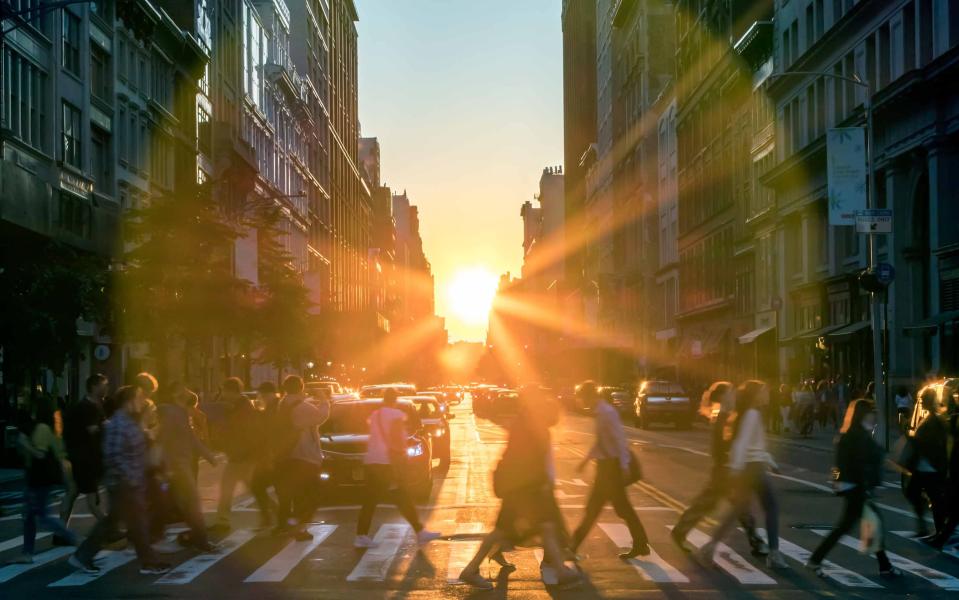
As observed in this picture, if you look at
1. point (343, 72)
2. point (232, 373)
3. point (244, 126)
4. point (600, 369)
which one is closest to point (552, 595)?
point (232, 373)

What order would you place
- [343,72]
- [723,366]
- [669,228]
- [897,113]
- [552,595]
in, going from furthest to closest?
[343,72] → [669,228] → [723,366] → [897,113] → [552,595]

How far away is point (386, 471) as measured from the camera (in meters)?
15.2

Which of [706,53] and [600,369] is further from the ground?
[706,53]

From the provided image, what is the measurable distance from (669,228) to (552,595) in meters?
80.9

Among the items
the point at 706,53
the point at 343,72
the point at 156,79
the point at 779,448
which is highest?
the point at 343,72

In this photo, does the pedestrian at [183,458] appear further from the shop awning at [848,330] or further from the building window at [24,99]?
the shop awning at [848,330]

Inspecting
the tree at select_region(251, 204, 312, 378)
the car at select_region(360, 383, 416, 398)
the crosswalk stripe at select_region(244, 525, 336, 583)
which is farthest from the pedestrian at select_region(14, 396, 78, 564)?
the tree at select_region(251, 204, 312, 378)

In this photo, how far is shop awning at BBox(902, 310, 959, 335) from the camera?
37.8 meters

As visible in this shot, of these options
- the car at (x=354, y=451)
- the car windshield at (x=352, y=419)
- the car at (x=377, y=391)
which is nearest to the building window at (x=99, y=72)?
the car at (x=377, y=391)

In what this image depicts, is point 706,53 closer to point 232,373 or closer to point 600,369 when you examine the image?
point 232,373

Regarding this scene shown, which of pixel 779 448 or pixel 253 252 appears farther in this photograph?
pixel 253 252

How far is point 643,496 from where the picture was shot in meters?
22.2

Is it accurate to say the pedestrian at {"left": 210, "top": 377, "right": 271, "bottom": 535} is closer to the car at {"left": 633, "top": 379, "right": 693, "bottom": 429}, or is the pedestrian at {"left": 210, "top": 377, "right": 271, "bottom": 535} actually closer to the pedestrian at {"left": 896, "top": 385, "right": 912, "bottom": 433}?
the pedestrian at {"left": 896, "top": 385, "right": 912, "bottom": 433}

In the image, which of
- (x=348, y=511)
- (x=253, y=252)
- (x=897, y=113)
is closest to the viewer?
(x=348, y=511)
